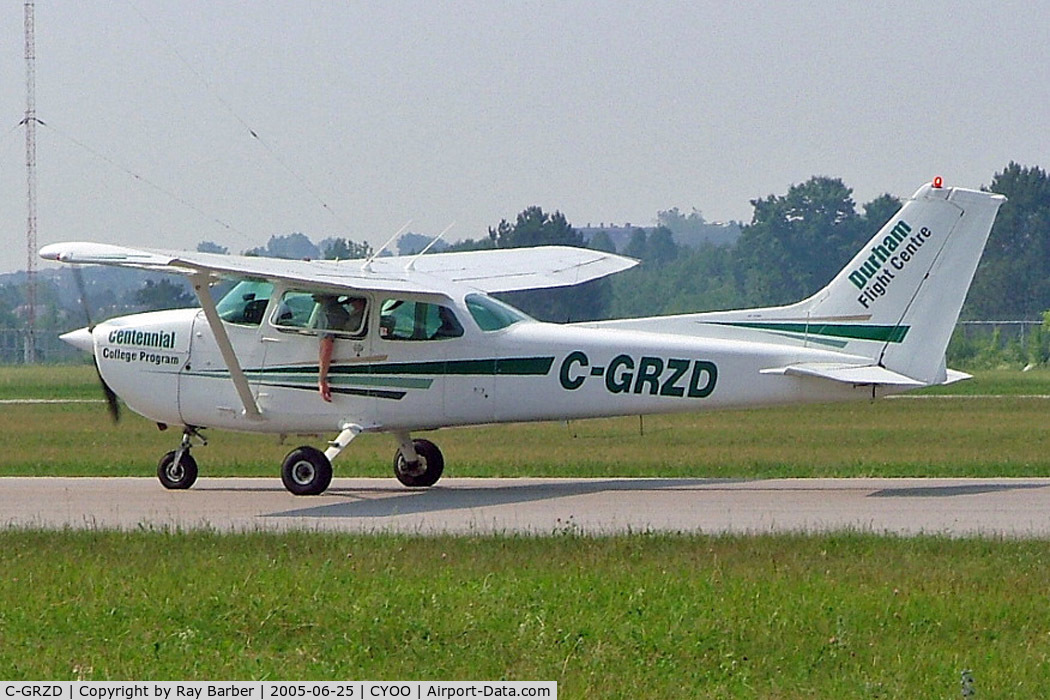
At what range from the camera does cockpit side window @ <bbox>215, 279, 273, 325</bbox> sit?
59.4ft

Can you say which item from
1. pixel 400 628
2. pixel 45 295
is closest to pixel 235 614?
pixel 400 628

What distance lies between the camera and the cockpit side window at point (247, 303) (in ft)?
59.4

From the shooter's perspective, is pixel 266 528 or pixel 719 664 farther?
pixel 266 528

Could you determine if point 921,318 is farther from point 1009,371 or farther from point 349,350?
point 1009,371

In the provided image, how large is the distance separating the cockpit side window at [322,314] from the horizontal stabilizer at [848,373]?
4246 millimetres

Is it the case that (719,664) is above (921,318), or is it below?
below

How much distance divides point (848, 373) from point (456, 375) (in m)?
4.03

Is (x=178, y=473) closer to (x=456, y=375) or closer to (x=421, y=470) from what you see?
(x=421, y=470)

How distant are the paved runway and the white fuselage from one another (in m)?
0.88

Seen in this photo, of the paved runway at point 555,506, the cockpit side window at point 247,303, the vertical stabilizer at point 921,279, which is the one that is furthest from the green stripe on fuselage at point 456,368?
the vertical stabilizer at point 921,279

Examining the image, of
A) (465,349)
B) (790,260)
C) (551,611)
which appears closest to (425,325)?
(465,349)

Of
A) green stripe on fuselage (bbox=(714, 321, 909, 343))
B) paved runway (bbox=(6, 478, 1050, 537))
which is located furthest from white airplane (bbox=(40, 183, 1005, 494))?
paved runway (bbox=(6, 478, 1050, 537))

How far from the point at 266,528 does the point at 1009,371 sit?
6269cm

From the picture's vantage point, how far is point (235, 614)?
391 inches
